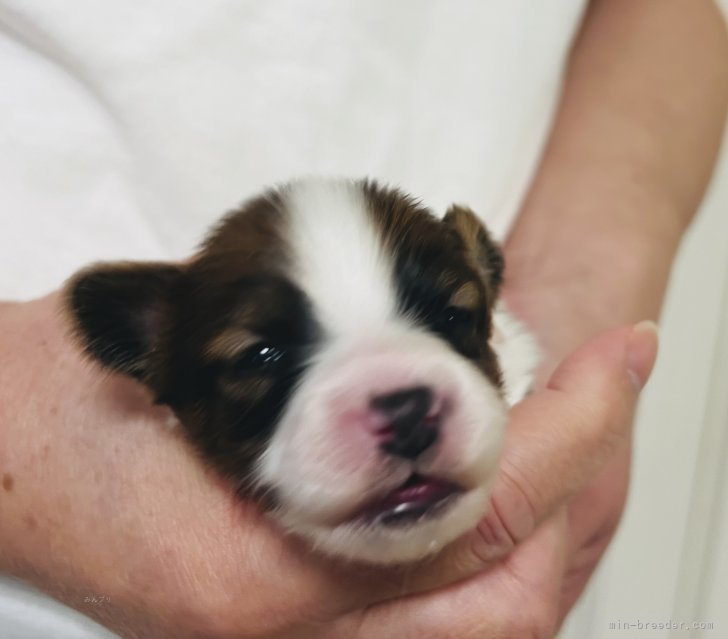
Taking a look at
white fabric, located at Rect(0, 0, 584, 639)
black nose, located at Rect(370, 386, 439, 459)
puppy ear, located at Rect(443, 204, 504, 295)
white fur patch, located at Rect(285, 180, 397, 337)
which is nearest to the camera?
black nose, located at Rect(370, 386, 439, 459)

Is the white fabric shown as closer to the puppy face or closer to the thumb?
the puppy face

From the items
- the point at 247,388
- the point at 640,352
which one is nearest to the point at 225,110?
the point at 247,388

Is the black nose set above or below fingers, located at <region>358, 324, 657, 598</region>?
above

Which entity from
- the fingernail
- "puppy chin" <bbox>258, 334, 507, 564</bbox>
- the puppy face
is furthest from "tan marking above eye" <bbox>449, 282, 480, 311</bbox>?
the fingernail

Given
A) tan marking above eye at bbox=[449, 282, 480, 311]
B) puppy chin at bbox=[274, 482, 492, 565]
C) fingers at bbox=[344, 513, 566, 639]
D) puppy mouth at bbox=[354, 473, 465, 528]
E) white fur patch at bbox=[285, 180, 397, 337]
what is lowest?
fingers at bbox=[344, 513, 566, 639]

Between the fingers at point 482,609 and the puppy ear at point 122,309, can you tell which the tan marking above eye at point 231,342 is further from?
the fingers at point 482,609

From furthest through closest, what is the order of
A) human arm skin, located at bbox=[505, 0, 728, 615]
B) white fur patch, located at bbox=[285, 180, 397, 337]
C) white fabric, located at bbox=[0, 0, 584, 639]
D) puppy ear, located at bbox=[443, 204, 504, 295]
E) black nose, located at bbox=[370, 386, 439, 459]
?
human arm skin, located at bbox=[505, 0, 728, 615], white fabric, located at bbox=[0, 0, 584, 639], puppy ear, located at bbox=[443, 204, 504, 295], white fur patch, located at bbox=[285, 180, 397, 337], black nose, located at bbox=[370, 386, 439, 459]

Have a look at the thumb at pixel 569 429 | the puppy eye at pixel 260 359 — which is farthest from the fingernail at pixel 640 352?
the puppy eye at pixel 260 359
